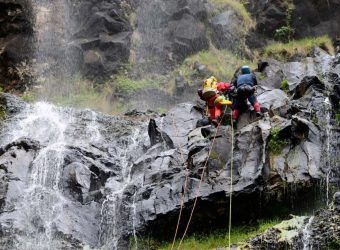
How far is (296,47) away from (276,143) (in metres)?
12.6

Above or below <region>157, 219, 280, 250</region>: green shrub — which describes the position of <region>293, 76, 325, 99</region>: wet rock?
above

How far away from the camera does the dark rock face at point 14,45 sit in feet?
75.7

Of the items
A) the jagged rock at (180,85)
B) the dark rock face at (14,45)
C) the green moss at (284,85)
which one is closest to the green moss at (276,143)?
the green moss at (284,85)

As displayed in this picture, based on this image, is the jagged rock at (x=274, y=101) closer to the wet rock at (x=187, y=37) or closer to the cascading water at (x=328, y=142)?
the cascading water at (x=328, y=142)

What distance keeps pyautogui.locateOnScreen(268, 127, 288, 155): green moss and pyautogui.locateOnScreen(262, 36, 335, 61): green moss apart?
425 inches

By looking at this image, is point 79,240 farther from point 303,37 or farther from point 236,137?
point 303,37

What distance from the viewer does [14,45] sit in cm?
2352

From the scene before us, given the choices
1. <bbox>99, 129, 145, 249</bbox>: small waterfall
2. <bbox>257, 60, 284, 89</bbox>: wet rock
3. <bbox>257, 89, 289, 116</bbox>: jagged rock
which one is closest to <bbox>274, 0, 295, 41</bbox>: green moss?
<bbox>257, 60, 284, 89</bbox>: wet rock

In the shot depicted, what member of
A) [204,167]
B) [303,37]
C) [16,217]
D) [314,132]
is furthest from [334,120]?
[303,37]

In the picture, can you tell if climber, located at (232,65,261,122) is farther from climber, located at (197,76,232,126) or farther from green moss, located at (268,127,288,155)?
green moss, located at (268,127,288,155)

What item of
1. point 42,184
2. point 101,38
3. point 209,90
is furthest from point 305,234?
point 101,38

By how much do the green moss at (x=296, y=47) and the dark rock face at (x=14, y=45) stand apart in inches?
464

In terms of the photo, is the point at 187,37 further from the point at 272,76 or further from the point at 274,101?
the point at 274,101

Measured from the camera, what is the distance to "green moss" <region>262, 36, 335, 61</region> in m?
22.5
